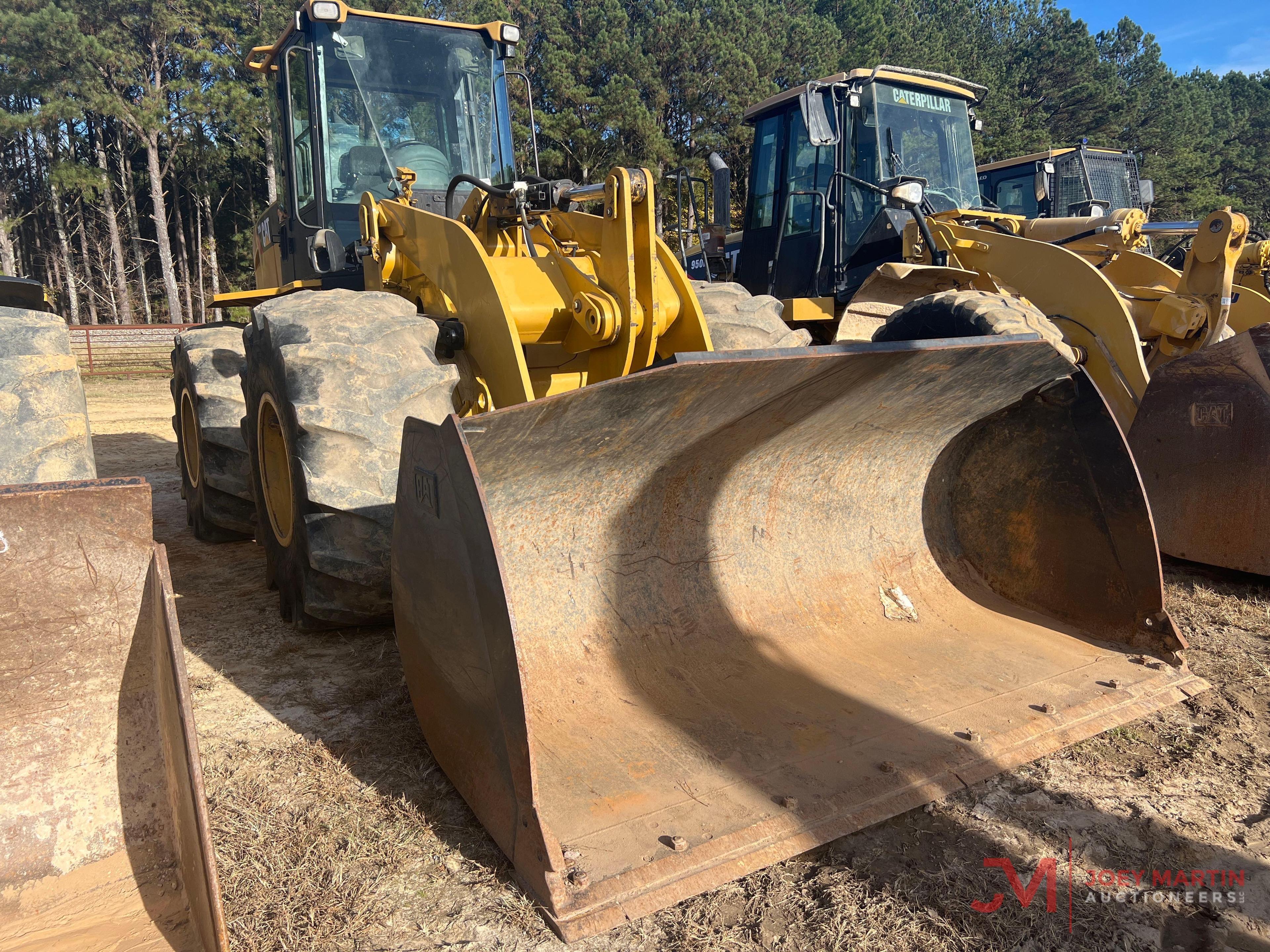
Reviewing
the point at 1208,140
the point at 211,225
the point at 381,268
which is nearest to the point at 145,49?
the point at 211,225

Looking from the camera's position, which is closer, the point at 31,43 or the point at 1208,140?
the point at 31,43

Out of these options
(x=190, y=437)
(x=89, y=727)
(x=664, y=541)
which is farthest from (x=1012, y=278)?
(x=89, y=727)

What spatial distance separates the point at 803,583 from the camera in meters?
3.20

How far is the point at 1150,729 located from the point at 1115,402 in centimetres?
320

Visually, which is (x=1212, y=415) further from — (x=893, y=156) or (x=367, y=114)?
(x=367, y=114)

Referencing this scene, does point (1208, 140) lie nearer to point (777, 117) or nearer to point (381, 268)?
point (777, 117)

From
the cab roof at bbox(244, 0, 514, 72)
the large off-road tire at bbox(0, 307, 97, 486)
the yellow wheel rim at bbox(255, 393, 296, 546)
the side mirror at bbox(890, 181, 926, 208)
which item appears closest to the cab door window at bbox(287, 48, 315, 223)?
the cab roof at bbox(244, 0, 514, 72)

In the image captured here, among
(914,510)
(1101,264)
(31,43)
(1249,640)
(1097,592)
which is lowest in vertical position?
(1249,640)

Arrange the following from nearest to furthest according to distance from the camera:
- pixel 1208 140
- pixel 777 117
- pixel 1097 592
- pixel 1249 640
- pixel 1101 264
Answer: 1. pixel 1097 592
2. pixel 1249 640
3. pixel 1101 264
4. pixel 777 117
5. pixel 1208 140

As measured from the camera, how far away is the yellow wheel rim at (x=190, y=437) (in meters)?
5.05

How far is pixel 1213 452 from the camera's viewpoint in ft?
14.0

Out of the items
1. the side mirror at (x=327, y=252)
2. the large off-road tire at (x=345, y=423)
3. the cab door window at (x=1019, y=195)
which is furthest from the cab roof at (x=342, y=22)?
the cab door window at (x=1019, y=195)

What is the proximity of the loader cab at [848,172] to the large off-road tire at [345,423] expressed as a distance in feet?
15.2

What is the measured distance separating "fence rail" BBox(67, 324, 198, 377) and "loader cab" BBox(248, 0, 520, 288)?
14369 mm
